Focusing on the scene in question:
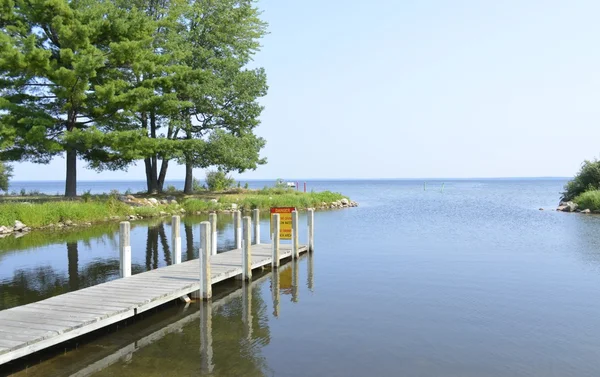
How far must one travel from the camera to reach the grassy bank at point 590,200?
3959 centimetres

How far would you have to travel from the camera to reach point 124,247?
39.3 ft

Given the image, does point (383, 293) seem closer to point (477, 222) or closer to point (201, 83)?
point (477, 222)

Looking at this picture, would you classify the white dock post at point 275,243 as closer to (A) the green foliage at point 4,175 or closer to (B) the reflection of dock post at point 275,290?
(B) the reflection of dock post at point 275,290

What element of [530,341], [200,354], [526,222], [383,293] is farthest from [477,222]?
[200,354]

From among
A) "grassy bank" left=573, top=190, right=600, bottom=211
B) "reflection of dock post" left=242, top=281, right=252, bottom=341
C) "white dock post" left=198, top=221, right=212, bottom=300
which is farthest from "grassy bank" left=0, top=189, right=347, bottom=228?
"grassy bank" left=573, top=190, right=600, bottom=211

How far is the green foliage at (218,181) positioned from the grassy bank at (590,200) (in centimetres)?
3040

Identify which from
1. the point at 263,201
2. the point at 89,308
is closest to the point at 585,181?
the point at 263,201

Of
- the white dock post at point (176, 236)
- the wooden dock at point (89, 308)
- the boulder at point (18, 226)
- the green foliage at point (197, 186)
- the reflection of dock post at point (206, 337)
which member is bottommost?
the reflection of dock post at point (206, 337)

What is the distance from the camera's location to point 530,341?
956 centimetres

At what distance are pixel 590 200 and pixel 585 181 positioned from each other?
272 inches

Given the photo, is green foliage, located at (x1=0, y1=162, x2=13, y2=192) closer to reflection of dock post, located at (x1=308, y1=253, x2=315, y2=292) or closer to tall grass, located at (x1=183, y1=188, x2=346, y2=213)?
tall grass, located at (x1=183, y1=188, x2=346, y2=213)

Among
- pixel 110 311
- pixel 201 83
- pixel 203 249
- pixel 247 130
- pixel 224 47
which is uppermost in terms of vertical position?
pixel 224 47

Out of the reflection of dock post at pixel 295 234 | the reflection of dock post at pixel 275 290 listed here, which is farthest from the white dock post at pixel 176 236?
the reflection of dock post at pixel 295 234

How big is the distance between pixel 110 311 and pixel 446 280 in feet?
31.9
